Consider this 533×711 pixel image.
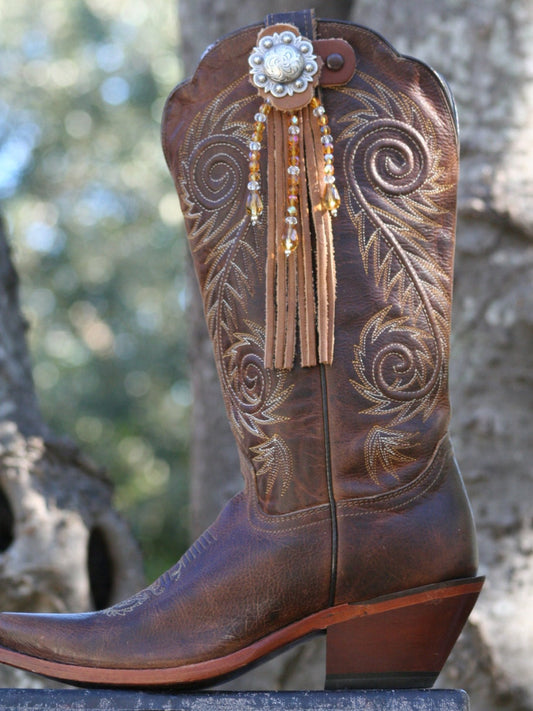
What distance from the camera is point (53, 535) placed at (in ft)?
7.39

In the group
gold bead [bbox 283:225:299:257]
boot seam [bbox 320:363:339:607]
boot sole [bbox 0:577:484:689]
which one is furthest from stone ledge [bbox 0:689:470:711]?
gold bead [bbox 283:225:299:257]

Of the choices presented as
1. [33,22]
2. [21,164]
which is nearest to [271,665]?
[21,164]

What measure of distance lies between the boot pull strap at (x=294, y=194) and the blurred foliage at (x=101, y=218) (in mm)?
6995

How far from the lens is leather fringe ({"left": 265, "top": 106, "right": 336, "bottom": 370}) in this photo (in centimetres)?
148

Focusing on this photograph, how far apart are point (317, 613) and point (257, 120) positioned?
78 cm

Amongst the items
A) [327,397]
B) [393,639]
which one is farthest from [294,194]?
[393,639]

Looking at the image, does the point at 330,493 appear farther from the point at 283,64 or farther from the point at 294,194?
the point at 283,64

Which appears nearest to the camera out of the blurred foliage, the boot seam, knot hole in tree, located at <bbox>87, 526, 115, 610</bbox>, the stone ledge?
the stone ledge

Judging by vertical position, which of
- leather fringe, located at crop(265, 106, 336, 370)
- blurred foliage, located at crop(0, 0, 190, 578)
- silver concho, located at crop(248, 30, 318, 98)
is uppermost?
silver concho, located at crop(248, 30, 318, 98)

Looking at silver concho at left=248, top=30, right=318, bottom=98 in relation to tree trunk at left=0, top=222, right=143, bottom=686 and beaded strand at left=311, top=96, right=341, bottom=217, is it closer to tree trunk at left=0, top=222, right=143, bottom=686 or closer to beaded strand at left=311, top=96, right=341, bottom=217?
beaded strand at left=311, top=96, right=341, bottom=217

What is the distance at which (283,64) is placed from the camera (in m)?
1.46

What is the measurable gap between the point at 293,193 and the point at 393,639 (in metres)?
0.70

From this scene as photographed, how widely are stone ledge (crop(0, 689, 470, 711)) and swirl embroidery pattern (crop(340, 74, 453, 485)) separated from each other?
0.34 metres

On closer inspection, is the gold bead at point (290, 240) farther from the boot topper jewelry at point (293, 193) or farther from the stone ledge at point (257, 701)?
the stone ledge at point (257, 701)
